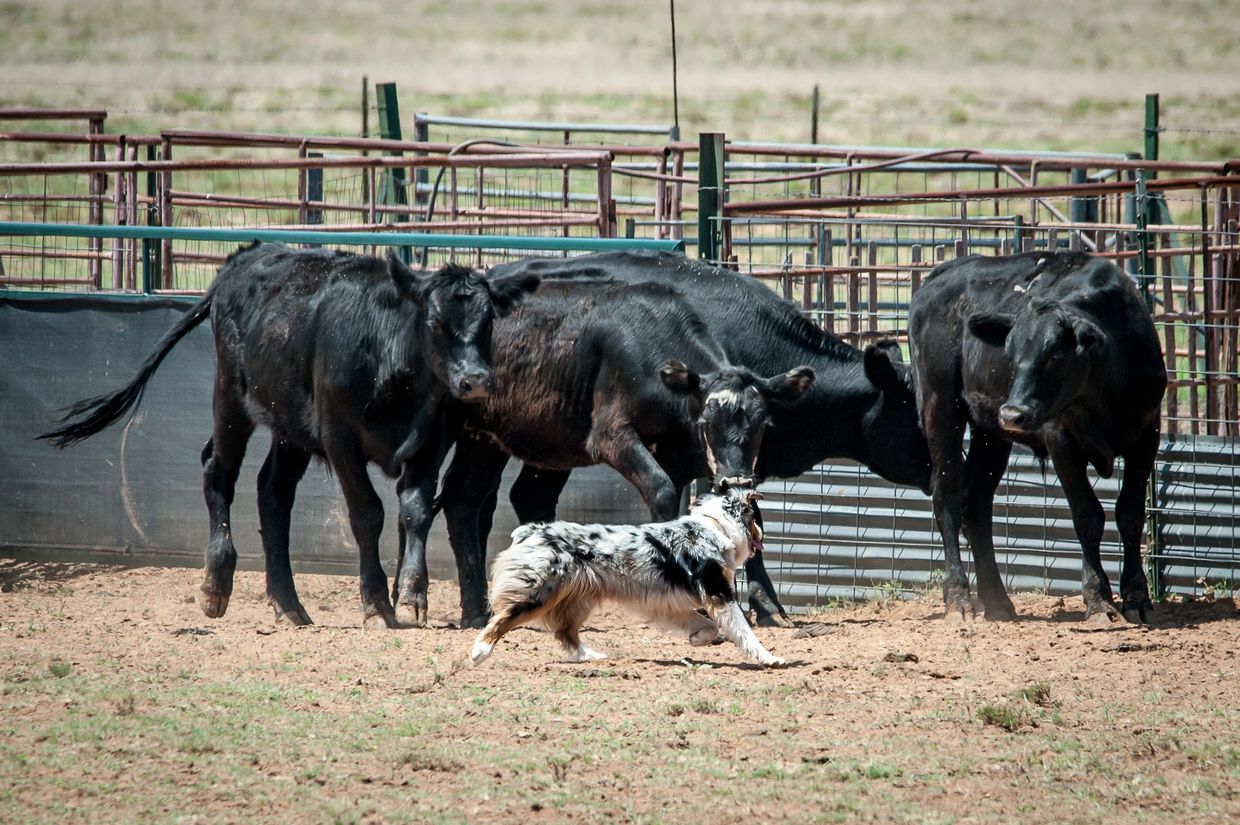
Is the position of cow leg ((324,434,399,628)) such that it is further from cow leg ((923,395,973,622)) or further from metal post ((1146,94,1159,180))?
metal post ((1146,94,1159,180))

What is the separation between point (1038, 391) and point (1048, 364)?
0.49 ft

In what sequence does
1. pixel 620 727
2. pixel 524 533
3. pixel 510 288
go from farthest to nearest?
pixel 510 288, pixel 524 533, pixel 620 727

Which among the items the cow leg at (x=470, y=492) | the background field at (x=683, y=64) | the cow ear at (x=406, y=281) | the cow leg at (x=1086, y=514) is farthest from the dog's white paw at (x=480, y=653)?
the background field at (x=683, y=64)

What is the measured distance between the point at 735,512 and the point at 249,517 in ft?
15.1

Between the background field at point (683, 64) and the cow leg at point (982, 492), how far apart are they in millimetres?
32360

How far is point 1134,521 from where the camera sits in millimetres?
8703

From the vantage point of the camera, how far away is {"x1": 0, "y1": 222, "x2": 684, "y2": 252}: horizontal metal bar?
1007 centimetres

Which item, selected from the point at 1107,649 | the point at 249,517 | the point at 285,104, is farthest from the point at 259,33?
the point at 1107,649

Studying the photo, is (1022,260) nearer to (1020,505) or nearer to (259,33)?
(1020,505)

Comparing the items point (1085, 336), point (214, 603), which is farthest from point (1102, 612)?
point (214, 603)

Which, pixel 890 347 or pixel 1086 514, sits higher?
pixel 890 347

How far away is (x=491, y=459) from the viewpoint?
30.9 feet

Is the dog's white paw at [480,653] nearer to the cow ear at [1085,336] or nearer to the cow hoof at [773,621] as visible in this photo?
the cow hoof at [773,621]

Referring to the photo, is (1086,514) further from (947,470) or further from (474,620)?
(474,620)
